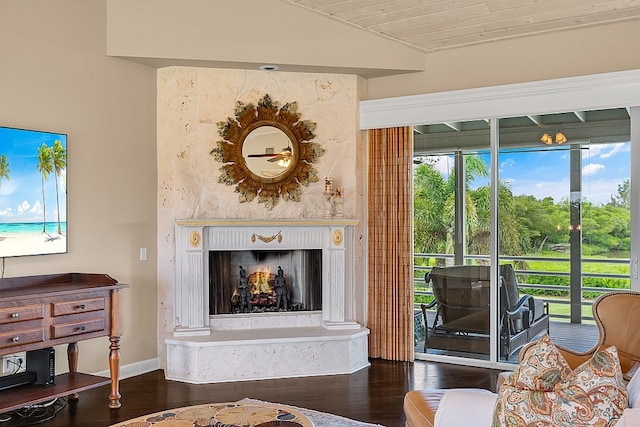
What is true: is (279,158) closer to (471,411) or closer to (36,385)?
(36,385)

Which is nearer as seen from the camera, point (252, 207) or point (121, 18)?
point (121, 18)

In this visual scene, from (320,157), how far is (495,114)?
62.6 inches

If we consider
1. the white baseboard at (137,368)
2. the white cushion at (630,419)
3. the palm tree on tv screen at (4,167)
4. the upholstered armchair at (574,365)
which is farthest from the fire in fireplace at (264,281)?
the white cushion at (630,419)

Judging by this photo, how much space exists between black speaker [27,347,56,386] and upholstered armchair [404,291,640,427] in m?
2.48

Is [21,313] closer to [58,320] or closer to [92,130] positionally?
[58,320]

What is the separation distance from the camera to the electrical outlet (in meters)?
4.41

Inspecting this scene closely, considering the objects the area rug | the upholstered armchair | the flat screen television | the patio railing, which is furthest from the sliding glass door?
the flat screen television

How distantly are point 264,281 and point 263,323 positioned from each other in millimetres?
398

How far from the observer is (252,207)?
18.5ft

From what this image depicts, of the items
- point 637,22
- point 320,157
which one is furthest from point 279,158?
point 637,22

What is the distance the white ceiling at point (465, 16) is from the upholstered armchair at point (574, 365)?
2268mm

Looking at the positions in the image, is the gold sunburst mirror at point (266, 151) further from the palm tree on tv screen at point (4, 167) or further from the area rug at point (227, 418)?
the area rug at point (227, 418)

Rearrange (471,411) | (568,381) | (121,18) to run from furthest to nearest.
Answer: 1. (121,18)
2. (471,411)
3. (568,381)

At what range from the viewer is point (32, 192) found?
14.6 feet
